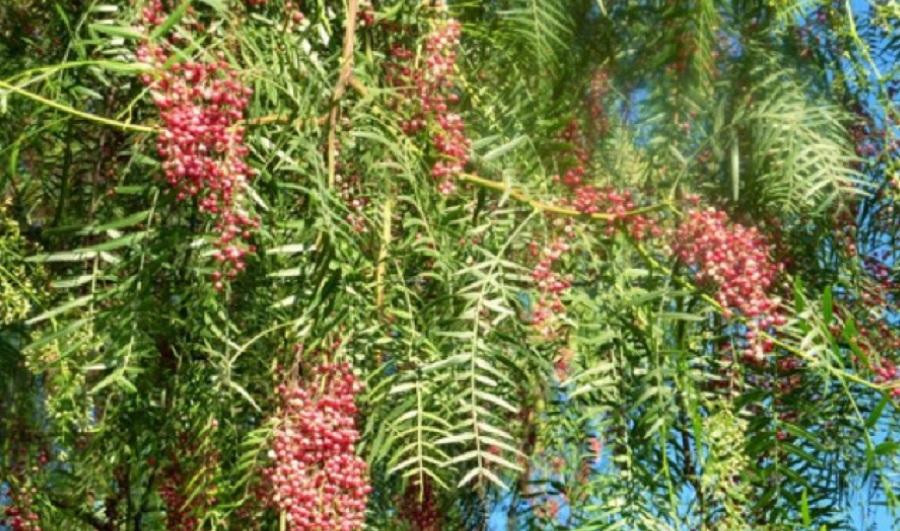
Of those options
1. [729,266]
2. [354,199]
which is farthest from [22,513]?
[729,266]

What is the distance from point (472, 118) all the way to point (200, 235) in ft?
2.21

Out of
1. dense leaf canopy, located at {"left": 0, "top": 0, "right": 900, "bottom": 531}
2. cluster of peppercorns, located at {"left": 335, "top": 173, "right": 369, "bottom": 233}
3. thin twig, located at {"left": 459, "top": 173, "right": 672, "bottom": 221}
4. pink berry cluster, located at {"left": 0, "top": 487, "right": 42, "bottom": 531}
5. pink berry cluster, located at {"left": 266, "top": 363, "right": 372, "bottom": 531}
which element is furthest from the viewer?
pink berry cluster, located at {"left": 0, "top": 487, "right": 42, "bottom": 531}

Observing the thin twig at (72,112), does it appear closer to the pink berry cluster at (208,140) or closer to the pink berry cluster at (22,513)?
the pink berry cluster at (208,140)

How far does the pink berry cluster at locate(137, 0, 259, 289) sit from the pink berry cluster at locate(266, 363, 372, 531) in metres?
0.15

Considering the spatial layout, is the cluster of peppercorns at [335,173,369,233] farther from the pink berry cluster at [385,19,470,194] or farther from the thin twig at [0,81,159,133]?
the thin twig at [0,81,159,133]

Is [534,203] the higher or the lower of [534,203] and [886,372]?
the higher

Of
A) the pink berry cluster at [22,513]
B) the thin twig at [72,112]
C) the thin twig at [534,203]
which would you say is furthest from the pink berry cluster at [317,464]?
the pink berry cluster at [22,513]

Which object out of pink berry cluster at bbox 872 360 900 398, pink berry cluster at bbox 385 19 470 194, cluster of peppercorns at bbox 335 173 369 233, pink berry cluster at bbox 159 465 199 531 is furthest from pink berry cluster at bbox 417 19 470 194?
pink berry cluster at bbox 872 360 900 398

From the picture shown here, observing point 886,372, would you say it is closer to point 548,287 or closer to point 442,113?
point 548,287

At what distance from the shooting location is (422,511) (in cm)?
167

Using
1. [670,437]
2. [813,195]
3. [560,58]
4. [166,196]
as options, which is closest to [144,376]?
[166,196]

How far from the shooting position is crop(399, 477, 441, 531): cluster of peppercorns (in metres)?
1.67

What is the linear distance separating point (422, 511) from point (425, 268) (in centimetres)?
26

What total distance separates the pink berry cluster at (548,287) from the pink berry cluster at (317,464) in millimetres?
332
